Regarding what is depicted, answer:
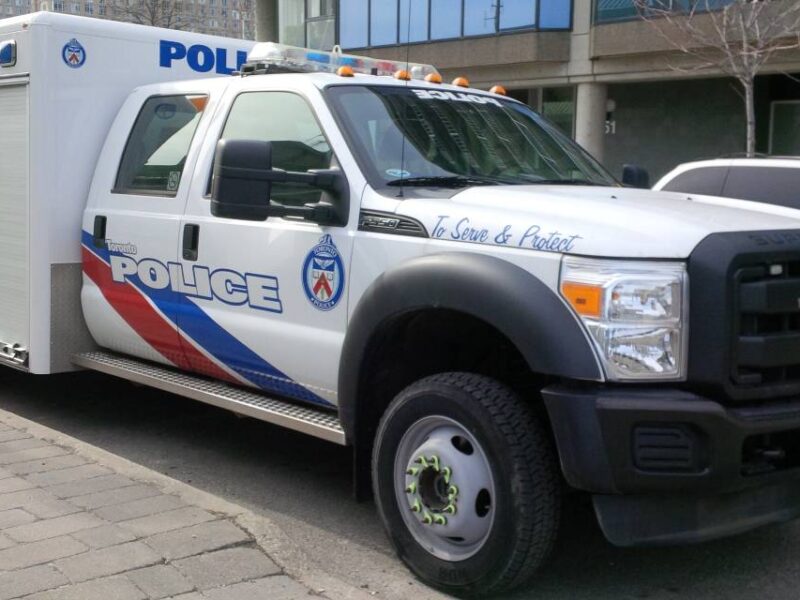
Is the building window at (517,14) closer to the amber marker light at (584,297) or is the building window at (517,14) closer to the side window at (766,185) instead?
the side window at (766,185)

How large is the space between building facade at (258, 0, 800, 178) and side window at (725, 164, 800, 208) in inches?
506

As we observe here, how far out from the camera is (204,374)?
5.45 metres

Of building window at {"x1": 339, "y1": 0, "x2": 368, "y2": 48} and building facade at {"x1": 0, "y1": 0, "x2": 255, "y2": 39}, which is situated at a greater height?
building facade at {"x1": 0, "y1": 0, "x2": 255, "y2": 39}

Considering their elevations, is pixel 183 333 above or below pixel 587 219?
below

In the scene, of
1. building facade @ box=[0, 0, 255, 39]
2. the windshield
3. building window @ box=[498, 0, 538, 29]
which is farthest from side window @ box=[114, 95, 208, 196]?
building facade @ box=[0, 0, 255, 39]

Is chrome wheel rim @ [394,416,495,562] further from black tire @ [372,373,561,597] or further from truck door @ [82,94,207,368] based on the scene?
truck door @ [82,94,207,368]

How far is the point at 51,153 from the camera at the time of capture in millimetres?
6035

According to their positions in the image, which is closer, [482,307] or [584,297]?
[584,297]

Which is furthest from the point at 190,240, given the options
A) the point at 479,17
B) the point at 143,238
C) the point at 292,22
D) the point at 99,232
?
the point at 292,22

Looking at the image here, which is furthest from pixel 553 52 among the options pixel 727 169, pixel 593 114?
pixel 727 169

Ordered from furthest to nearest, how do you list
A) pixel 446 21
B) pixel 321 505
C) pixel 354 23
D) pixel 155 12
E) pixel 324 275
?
1. pixel 155 12
2. pixel 354 23
3. pixel 446 21
4. pixel 321 505
5. pixel 324 275

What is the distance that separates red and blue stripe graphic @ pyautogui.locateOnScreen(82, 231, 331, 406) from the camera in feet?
16.2

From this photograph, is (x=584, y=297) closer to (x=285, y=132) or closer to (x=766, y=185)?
(x=285, y=132)

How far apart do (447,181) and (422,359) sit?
841 millimetres
